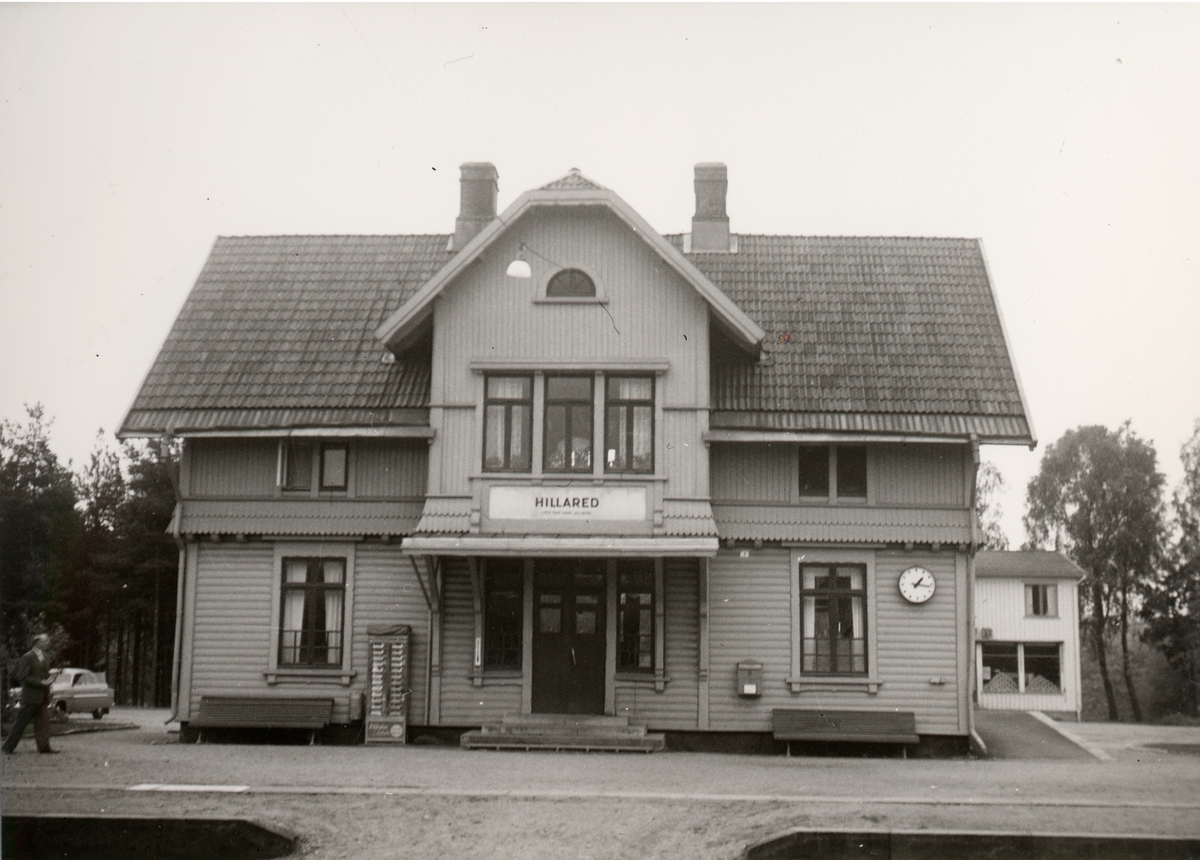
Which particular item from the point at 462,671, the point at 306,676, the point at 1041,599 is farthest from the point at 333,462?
the point at 1041,599

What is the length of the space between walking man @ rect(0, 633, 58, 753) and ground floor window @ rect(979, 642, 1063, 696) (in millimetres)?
39105

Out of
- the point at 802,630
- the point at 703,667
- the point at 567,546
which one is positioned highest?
the point at 567,546

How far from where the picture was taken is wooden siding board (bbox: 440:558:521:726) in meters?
19.8

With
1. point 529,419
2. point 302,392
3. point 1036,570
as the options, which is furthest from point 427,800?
point 1036,570

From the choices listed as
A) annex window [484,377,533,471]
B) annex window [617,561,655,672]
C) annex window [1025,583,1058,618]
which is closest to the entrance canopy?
annex window [484,377,533,471]

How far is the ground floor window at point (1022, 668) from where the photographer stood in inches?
1922

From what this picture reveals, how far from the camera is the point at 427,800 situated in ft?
39.7

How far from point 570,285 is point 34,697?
946cm

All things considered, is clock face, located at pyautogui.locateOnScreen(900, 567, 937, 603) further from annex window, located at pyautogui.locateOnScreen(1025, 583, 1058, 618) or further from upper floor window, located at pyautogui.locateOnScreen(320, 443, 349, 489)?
annex window, located at pyautogui.locateOnScreen(1025, 583, 1058, 618)

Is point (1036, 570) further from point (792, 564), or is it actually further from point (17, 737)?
point (17, 737)

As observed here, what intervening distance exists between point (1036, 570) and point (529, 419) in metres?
34.0

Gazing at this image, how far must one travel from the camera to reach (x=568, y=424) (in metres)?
19.4

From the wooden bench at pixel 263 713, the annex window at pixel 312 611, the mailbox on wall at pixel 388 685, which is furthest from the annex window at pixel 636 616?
the wooden bench at pixel 263 713

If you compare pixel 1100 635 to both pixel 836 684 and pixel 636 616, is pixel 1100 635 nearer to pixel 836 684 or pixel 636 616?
pixel 836 684
